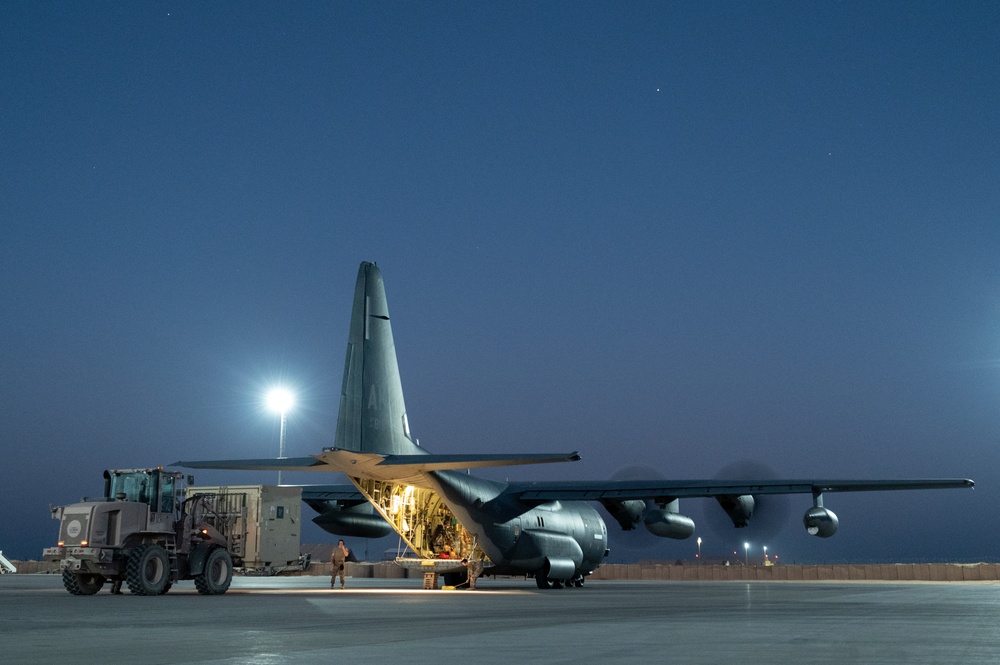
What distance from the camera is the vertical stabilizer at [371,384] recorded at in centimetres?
2680

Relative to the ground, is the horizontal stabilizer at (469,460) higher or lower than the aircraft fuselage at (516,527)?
higher

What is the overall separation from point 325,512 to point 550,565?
8349mm

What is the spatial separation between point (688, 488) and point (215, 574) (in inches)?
570


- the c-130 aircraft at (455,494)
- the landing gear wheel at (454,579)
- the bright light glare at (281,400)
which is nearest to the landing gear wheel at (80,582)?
the c-130 aircraft at (455,494)

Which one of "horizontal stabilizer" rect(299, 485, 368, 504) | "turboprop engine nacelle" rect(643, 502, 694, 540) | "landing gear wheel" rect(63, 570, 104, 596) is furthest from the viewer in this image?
"horizontal stabilizer" rect(299, 485, 368, 504)

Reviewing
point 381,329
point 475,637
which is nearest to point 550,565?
point 381,329

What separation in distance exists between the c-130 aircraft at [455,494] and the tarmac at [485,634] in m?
8.53

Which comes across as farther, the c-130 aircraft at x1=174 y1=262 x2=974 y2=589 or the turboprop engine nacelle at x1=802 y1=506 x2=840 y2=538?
the turboprop engine nacelle at x1=802 y1=506 x2=840 y2=538

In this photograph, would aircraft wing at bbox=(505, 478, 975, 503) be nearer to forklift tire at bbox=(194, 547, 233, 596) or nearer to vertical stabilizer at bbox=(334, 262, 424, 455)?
vertical stabilizer at bbox=(334, 262, 424, 455)

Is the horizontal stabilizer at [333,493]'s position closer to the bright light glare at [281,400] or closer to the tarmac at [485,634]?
the bright light glare at [281,400]

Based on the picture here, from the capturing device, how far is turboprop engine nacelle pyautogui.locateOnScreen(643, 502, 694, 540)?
109 ft

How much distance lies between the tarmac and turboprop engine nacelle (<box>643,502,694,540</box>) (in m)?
14.4

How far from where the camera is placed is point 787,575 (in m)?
54.0

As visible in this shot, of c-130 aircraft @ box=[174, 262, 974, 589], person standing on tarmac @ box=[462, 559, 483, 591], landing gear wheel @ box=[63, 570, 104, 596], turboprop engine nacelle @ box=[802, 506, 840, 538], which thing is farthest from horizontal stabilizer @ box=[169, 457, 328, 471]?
turboprop engine nacelle @ box=[802, 506, 840, 538]
